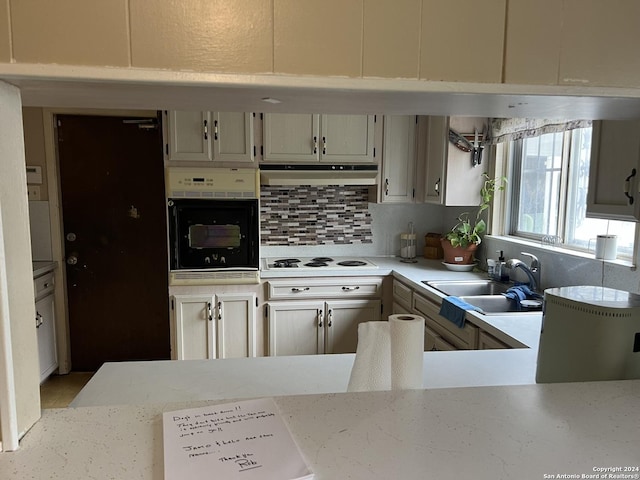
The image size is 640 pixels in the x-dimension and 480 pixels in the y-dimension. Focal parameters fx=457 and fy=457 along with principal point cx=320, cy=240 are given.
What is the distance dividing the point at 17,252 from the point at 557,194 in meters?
2.73

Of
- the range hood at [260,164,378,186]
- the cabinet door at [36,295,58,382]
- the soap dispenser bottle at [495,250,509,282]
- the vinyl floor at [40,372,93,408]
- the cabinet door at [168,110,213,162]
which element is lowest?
the vinyl floor at [40,372,93,408]

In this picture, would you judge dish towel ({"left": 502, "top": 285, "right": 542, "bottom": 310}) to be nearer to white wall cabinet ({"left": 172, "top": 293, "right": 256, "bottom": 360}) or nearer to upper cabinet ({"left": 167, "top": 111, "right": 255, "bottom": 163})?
white wall cabinet ({"left": 172, "top": 293, "right": 256, "bottom": 360})

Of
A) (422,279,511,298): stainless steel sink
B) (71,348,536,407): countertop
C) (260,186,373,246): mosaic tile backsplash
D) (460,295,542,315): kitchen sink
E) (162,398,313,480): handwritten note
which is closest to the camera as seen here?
(162,398,313,480): handwritten note

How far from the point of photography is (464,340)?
2209 mm

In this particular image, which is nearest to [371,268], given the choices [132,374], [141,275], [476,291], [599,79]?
[476,291]

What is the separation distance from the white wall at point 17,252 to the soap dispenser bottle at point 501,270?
2.65 metres

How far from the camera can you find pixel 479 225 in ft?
10.6

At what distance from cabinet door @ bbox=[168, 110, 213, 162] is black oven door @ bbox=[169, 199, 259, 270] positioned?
0.32 meters

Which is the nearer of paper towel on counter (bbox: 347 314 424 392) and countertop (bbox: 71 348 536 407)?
paper towel on counter (bbox: 347 314 424 392)

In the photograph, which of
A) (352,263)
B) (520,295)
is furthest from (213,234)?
(520,295)

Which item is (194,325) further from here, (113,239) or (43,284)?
(43,284)

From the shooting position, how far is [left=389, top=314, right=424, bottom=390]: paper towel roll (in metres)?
0.93

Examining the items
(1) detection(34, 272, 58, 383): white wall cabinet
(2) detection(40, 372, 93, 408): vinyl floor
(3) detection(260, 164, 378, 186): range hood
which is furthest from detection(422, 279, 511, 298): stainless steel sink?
(1) detection(34, 272, 58, 383): white wall cabinet

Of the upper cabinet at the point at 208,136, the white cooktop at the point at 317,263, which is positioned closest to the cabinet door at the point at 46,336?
the upper cabinet at the point at 208,136
